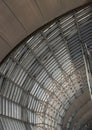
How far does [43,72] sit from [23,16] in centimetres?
1591

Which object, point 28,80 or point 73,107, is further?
point 73,107

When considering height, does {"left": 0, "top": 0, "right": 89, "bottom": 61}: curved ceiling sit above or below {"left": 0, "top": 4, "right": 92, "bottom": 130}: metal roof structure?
below

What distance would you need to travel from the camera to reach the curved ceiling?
418 inches

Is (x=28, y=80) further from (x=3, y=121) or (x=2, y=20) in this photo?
(x=2, y=20)

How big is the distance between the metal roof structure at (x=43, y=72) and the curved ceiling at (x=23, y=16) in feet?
3.12

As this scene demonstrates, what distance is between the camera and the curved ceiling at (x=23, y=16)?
10.6 metres

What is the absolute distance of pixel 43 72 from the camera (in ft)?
88.9

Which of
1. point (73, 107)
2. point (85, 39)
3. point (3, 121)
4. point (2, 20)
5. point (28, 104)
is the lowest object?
point (2, 20)

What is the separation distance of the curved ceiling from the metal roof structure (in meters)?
0.95

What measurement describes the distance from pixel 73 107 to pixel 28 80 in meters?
19.8

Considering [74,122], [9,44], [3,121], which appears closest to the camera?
[9,44]

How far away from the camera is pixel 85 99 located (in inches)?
1677

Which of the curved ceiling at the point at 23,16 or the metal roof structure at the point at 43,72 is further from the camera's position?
the metal roof structure at the point at 43,72

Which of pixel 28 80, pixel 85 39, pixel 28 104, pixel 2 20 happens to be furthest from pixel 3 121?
pixel 2 20
